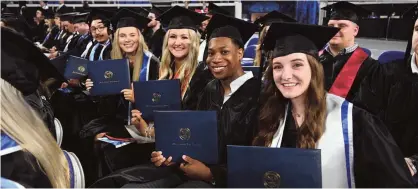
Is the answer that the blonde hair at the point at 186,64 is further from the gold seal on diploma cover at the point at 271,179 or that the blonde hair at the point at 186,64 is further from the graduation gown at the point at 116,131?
the gold seal on diploma cover at the point at 271,179

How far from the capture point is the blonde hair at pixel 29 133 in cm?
127

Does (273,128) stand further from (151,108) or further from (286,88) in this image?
(151,108)

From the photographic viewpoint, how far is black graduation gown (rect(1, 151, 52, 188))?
1204 mm

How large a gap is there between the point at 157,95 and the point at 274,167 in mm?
1304

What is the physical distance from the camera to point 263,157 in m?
1.52

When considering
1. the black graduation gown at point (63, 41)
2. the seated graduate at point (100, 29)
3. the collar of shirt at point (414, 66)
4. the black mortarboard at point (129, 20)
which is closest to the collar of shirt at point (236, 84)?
the collar of shirt at point (414, 66)

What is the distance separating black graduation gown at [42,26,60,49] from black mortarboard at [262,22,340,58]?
29.7 feet

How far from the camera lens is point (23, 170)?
48.5 inches

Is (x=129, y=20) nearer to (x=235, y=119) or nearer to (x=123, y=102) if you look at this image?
(x=123, y=102)

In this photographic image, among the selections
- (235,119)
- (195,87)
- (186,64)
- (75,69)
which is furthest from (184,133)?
(75,69)

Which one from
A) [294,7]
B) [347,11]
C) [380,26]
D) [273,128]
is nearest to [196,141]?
[273,128]

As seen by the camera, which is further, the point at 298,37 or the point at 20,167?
the point at 298,37

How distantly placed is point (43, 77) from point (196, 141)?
776 millimetres

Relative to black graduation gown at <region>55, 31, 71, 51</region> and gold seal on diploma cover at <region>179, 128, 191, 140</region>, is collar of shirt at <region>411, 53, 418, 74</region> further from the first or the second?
black graduation gown at <region>55, 31, 71, 51</region>
